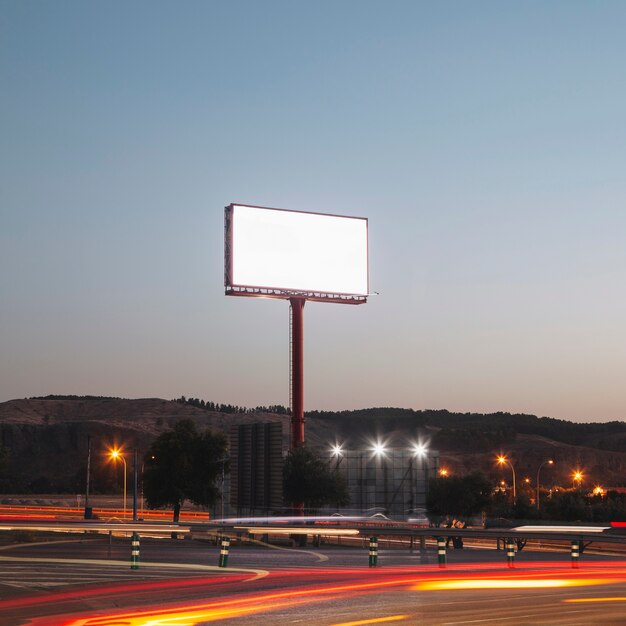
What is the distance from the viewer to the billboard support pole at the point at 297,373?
73.1 m

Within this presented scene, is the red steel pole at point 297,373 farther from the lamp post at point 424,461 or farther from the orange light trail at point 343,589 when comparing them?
the orange light trail at point 343,589

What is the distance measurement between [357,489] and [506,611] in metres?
74.3

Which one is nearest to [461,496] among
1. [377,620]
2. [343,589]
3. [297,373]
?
[297,373]

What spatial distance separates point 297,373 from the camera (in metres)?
73.4

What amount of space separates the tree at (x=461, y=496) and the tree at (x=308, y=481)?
19851mm

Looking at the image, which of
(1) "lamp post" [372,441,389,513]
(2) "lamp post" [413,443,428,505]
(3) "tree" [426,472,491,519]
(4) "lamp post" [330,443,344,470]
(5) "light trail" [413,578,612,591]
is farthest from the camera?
(2) "lamp post" [413,443,428,505]

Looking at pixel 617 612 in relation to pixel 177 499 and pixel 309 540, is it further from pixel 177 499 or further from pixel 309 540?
pixel 177 499

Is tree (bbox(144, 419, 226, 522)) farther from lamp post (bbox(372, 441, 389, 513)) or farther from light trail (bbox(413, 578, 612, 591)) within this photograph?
light trail (bbox(413, 578, 612, 591))

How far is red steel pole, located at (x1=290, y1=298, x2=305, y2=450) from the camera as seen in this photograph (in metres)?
73.1

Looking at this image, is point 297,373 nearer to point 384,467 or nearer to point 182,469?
point 182,469

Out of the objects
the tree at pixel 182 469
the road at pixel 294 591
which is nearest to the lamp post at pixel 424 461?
the tree at pixel 182 469

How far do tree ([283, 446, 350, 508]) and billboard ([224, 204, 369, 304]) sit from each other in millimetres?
12068

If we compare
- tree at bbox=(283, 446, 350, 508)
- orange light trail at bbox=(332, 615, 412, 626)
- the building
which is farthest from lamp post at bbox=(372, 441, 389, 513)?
orange light trail at bbox=(332, 615, 412, 626)

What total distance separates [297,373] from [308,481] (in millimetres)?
8185
